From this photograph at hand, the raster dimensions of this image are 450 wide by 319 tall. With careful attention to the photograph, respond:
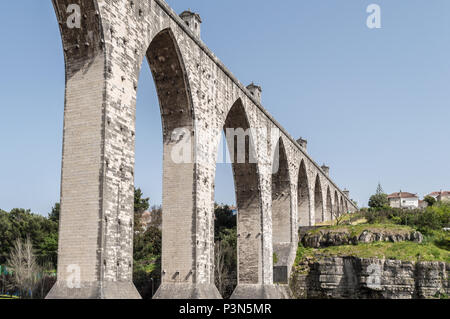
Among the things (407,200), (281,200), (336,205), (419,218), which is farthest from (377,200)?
(407,200)

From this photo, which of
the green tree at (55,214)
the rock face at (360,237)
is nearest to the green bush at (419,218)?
the rock face at (360,237)

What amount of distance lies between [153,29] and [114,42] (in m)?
2.34

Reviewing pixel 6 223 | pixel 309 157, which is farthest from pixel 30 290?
pixel 309 157

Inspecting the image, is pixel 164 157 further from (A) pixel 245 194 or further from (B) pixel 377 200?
(B) pixel 377 200

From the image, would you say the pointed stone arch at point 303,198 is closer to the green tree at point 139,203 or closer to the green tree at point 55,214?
the green tree at point 139,203

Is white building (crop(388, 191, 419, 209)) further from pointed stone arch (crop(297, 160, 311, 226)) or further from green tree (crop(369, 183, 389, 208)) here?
pointed stone arch (crop(297, 160, 311, 226))

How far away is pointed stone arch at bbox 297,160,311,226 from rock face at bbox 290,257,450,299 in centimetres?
852

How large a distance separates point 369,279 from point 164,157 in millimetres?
11380

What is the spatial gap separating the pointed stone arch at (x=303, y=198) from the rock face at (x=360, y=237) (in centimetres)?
655

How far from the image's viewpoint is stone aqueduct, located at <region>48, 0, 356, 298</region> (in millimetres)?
10875

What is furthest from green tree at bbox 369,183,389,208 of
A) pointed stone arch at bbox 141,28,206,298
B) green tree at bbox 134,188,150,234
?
pointed stone arch at bbox 141,28,206,298

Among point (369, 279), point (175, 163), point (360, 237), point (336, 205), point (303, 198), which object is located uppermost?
point (336, 205)

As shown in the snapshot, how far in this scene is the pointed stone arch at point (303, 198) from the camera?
33031 mm

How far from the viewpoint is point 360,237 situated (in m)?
25.0
